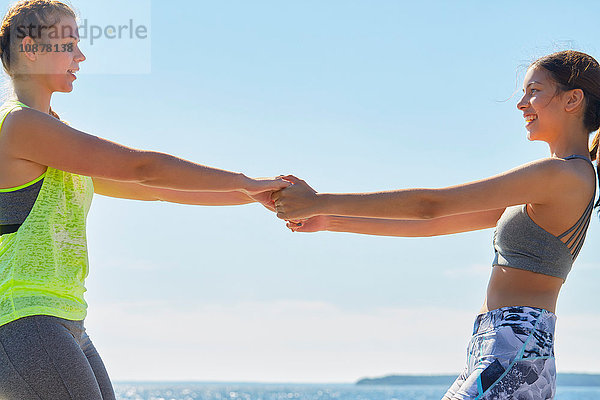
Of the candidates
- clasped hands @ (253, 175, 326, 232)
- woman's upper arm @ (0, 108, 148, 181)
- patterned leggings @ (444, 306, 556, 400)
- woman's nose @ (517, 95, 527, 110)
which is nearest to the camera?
woman's upper arm @ (0, 108, 148, 181)

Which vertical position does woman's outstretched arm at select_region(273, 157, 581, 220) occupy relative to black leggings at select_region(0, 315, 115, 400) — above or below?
above

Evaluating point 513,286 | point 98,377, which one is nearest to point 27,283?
point 98,377

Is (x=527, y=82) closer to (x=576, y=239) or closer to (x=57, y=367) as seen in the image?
A: (x=576, y=239)

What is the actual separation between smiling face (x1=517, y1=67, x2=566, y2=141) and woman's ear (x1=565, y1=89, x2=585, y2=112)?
0.03 meters

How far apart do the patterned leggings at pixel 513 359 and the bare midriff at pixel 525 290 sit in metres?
0.04

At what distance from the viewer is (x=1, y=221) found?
327 centimetres

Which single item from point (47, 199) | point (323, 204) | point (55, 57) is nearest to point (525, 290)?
point (323, 204)

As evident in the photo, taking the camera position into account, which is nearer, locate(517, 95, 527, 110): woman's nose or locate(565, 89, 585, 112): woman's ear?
locate(565, 89, 585, 112): woman's ear

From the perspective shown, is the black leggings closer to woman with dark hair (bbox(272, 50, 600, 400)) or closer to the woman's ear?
woman with dark hair (bbox(272, 50, 600, 400))

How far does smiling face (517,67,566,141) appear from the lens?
396 cm

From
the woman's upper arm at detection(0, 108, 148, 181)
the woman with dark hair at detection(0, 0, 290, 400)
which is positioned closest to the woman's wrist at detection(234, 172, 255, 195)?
the woman with dark hair at detection(0, 0, 290, 400)

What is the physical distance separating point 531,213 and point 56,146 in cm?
227

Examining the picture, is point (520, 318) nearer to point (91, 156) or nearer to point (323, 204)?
point (323, 204)

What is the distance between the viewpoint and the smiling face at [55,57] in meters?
3.56
